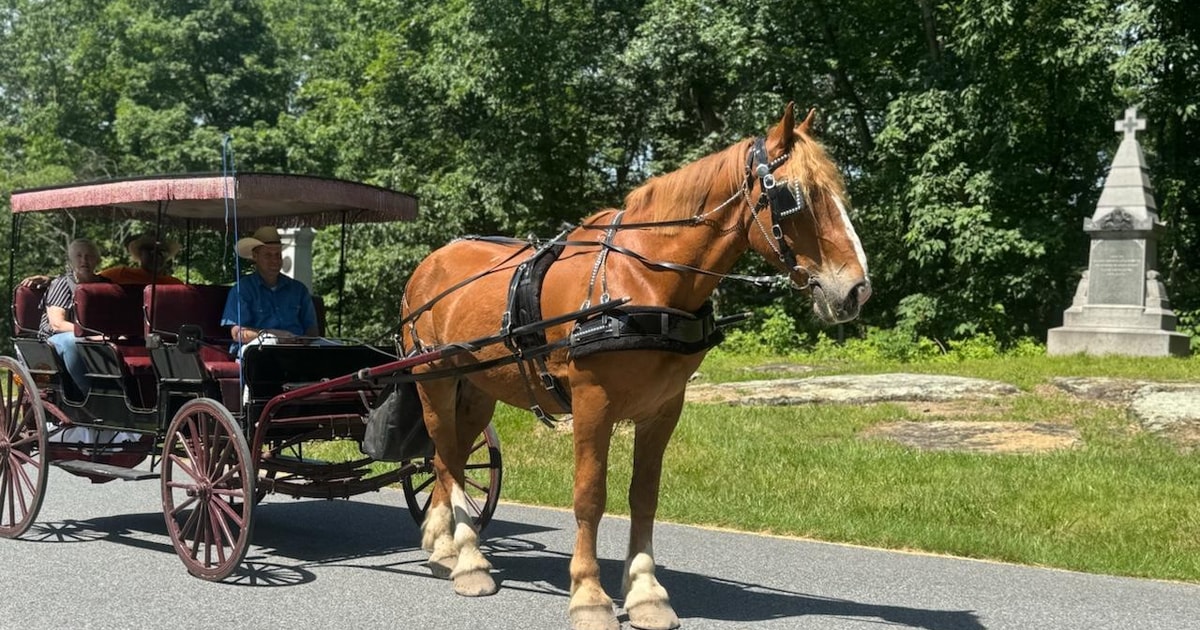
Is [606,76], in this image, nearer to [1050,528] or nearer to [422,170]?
[422,170]

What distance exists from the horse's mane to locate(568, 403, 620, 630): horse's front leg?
101 cm

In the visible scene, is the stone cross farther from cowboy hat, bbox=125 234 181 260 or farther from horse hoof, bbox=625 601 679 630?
horse hoof, bbox=625 601 679 630

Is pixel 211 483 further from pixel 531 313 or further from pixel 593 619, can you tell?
pixel 593 619

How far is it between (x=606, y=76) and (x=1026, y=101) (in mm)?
9491

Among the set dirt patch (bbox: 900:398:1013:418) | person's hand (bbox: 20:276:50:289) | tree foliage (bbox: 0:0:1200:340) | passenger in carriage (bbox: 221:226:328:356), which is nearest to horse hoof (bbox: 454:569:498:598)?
passenger in carriage (bbox: 221:226:328:356)

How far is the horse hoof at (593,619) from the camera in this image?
510 cm

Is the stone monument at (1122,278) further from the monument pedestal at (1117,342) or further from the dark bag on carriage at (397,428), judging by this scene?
the dark bag on carriage at (397,428)

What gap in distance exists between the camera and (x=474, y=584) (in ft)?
19.9

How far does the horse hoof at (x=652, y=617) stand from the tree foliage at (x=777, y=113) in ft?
59.8

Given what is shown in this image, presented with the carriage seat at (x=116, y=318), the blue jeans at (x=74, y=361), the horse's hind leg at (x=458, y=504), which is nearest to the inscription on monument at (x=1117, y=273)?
the horse's hind leg at (x=458, y=504)

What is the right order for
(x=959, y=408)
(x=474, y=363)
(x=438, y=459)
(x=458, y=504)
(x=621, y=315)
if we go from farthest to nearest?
(x=959, y=408) → (x=438, y=459) → (x=458, y=504) → (x=474, y=363) → (x=621, y=315)

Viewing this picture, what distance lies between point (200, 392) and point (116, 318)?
154 cm

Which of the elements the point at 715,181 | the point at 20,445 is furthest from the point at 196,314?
the point at 715,181

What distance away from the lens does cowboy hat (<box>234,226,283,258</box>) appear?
305 inches
